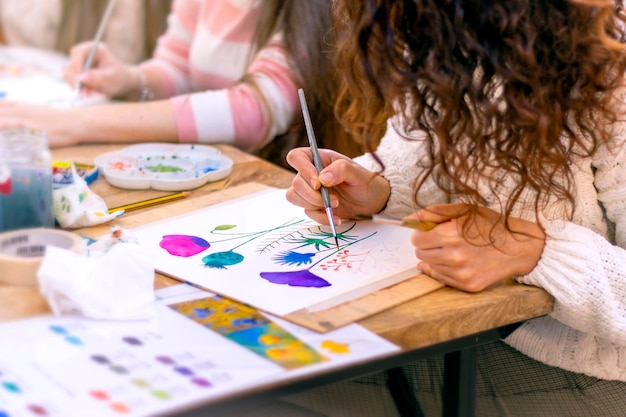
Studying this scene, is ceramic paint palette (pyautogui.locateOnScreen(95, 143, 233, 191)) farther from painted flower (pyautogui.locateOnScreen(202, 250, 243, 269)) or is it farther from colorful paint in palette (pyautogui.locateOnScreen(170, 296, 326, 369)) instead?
colorful paint in palette (pyautogui.locateOnScreen(170, 296, 326, 369))

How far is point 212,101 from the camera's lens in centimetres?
141

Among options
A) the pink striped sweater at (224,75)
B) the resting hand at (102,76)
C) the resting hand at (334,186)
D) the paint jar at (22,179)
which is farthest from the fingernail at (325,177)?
the resting hand at (102,76)

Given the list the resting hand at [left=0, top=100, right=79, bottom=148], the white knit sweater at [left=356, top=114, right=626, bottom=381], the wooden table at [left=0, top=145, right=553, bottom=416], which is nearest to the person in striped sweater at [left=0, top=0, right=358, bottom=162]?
the resting hand at [left=0, top=100, right=79, bottom=148]

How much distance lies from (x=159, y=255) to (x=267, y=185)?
302 millimetres

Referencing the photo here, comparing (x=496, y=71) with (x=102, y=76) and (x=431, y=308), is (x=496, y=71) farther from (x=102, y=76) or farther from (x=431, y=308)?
(x=102, y=76)

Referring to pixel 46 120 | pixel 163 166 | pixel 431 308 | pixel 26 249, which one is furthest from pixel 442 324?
pixel 46 120

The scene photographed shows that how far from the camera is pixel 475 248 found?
84 cm

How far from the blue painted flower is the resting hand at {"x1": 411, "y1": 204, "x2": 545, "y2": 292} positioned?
121 mm

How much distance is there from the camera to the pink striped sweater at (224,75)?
54.6 inches

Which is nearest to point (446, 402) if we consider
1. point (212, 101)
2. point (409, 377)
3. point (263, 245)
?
point (409, 377)

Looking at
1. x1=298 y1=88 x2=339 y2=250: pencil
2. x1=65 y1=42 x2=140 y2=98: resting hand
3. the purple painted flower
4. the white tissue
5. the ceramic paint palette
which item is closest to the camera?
the white tissue

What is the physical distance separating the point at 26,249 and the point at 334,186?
0.41 m

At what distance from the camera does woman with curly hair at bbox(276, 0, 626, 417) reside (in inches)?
29.2

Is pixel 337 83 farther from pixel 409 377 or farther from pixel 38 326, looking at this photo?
pixel 38 326
